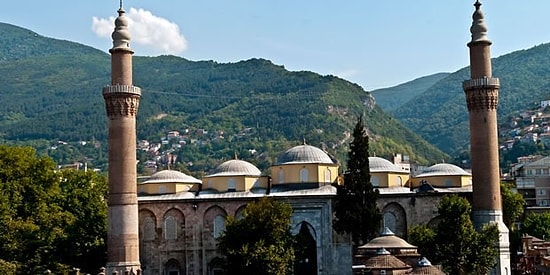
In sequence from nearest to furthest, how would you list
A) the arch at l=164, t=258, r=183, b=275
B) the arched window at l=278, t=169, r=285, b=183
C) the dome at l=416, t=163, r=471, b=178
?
the arch at l=164, t=258, r=183, b=275 → the dome at l=416, t=163, r=471, b=178 → the arched window at l=278, t=169, r=285, b=183

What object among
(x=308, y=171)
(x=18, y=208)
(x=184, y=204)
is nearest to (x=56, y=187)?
(x=18, y=208)

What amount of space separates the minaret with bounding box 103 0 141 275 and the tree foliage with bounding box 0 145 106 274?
3874 mm

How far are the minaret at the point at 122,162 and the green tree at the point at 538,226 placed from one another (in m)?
31.4

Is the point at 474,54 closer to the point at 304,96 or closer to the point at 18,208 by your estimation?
the point at 18,208

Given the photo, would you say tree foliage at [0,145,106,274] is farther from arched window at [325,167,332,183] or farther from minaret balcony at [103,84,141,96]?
arched window at [325,167,332,183]

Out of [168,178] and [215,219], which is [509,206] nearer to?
[215,219]

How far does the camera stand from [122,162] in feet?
140

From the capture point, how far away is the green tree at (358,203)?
4316 centimetres

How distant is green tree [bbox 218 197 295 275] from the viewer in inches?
1576

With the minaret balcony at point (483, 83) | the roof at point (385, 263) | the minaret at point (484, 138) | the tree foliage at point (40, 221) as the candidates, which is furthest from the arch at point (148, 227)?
the minaret balcony at point (483, 83)

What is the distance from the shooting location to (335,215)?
45.0m

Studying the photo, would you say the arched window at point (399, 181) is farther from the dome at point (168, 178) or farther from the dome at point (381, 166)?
the dome at point (168, 178)

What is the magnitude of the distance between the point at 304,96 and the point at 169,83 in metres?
46.2

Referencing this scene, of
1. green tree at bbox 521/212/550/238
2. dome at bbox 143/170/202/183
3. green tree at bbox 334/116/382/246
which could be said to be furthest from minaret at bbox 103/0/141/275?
green tree at bbox 521/212/550/238
